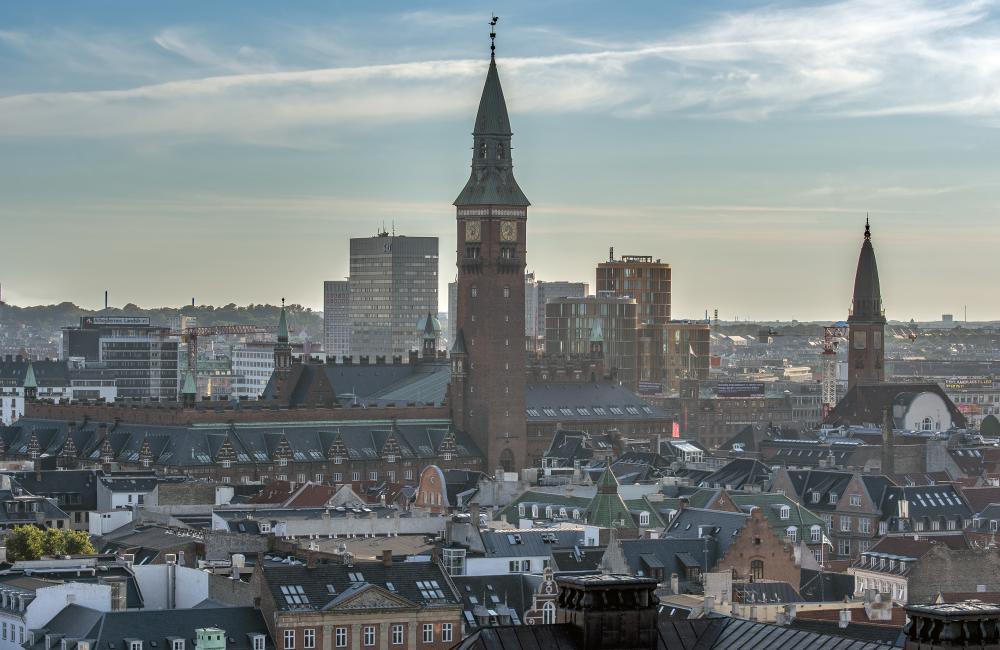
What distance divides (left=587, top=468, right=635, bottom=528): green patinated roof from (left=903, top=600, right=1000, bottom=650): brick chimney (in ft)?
357

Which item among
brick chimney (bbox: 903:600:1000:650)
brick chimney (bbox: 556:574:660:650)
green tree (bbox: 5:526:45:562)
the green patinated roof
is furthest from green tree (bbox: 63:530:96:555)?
brick chimney (bbox: 903:600:1000:650)

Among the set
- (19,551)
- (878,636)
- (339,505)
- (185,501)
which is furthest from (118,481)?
(878,636)

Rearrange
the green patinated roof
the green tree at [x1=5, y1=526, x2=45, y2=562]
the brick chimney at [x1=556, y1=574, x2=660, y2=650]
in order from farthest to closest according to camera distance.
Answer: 1. the green patinated roof
2. the green tree at [x1=5, y1=526, x2=45, y2=562]
3. the brick chimney at [x1=556, y1=574, x2=660, y2=650]

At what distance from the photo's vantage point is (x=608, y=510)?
16300cm

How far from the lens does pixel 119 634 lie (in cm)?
10894

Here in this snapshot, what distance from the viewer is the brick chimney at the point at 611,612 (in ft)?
176

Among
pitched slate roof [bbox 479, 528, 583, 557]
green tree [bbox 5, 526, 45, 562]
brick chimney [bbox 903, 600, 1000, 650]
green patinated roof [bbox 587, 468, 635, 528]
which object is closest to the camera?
brick chimney [bbox 903, 600, 1000, 650]

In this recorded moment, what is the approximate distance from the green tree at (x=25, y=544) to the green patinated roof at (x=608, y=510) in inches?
1357

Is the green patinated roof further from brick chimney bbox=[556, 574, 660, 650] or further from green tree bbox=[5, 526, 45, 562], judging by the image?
brick chimney bbox=[556, 574, 660, 650]

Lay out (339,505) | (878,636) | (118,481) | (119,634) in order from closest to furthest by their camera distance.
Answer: (878,636)
(119,634)
(339,505)
(118,481)

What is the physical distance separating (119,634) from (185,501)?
76.6m

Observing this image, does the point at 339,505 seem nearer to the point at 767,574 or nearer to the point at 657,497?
the point at 657,497

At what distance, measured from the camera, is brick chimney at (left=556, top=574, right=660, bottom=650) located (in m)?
53.6

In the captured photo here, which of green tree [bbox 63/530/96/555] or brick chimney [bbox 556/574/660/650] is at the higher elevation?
brick chimney [bbox 556/574/660/650]
